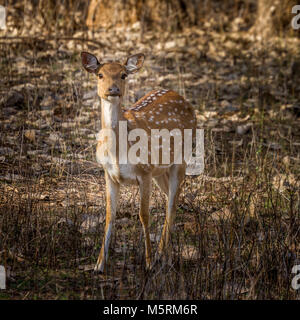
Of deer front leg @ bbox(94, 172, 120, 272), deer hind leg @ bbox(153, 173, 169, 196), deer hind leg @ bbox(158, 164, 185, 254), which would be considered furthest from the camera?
deer hind leg @ bbox(153, 173, 169, 196)

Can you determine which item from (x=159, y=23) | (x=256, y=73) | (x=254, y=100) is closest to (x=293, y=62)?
(x=256, y=73)

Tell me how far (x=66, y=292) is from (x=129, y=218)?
1575 millimetres

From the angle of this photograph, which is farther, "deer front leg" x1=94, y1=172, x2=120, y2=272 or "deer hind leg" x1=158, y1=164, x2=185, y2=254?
"deer hind leg" x1=158, y1=164, x2=185, y2=254

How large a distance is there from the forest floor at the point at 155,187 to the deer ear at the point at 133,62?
1.26 metres

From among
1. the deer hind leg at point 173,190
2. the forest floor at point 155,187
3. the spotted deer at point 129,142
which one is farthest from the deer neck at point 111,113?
the deer hind leg at point 173,190

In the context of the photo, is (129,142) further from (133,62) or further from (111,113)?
(133,62)

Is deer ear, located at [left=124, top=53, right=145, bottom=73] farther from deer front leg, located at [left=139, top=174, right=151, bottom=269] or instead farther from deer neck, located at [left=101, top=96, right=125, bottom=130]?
deer front leg, located at [left=139, top=174, right=151, bottom=269]

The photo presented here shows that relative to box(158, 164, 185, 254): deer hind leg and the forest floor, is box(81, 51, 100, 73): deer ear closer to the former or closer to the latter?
the forest floor

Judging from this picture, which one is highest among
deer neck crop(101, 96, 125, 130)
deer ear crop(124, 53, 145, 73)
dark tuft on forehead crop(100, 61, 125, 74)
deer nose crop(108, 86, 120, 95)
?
deer ear crop(124, 53, 145, 73)

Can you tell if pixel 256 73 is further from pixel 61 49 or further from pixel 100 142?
pixel 100 142

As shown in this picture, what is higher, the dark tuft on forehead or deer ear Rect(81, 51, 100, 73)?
deer ear Rect(81, 51, 100, 73)

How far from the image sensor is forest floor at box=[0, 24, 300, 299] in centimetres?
522

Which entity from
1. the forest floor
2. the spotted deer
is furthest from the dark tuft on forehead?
the forest floor

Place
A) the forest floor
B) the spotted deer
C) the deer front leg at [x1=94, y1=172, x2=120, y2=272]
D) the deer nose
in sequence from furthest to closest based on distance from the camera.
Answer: the deer front leg at [x1=94, y1=172, x2=120, y2=272] < the spotted deer < the deer nose < the forest floor
